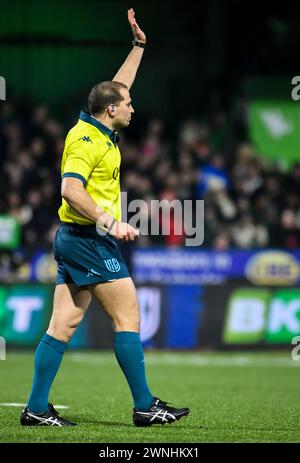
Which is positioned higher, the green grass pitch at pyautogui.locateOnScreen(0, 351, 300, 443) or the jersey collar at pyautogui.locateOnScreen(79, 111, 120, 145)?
the jersey collar at pyautogui.locateOnScreen(79, 111, 120, 145)

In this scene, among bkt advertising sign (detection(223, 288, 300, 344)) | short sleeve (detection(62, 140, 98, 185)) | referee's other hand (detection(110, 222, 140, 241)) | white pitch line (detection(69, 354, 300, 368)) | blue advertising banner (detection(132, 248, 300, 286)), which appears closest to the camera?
referee's other hand (detection(110, 222, 140, 241))

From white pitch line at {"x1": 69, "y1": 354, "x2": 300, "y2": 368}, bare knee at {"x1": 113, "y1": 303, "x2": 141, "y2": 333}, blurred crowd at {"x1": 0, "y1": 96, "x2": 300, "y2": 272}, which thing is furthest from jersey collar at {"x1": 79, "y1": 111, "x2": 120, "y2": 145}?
blurred crowd at {"x1": 0, "y1": 96, "x2": 300, "y2": 272}

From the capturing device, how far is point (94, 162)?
23.3 ft

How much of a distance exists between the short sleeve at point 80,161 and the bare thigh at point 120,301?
2.49 feet

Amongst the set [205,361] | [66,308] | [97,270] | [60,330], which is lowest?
[205,361]

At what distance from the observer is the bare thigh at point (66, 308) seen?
737 centimetres

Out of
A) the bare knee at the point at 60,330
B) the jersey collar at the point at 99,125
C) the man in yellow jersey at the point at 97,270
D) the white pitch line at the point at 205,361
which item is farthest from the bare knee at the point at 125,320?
the white pitch line at the point at 205,361

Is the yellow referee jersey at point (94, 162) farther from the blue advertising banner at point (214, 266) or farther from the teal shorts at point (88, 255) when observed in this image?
the blue advertising banner at point (214, 266)

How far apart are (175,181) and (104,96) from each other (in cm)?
1095

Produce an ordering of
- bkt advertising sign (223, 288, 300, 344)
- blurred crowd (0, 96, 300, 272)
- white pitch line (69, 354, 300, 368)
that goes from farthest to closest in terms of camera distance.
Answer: blurred crowd (0, 96, 300, 272)
bkt advertising sign (223, 288, 300, 344)
white pitch line (69, 354, 300, 368)

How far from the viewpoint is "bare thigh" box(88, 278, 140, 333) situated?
7160mm

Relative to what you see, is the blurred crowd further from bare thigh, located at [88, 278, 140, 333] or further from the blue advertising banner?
bare thigh, located at [88, 278, 140, 333]

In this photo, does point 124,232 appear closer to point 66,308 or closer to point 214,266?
point 66,308

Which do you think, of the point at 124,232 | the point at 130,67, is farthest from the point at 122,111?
the point at 124,232
